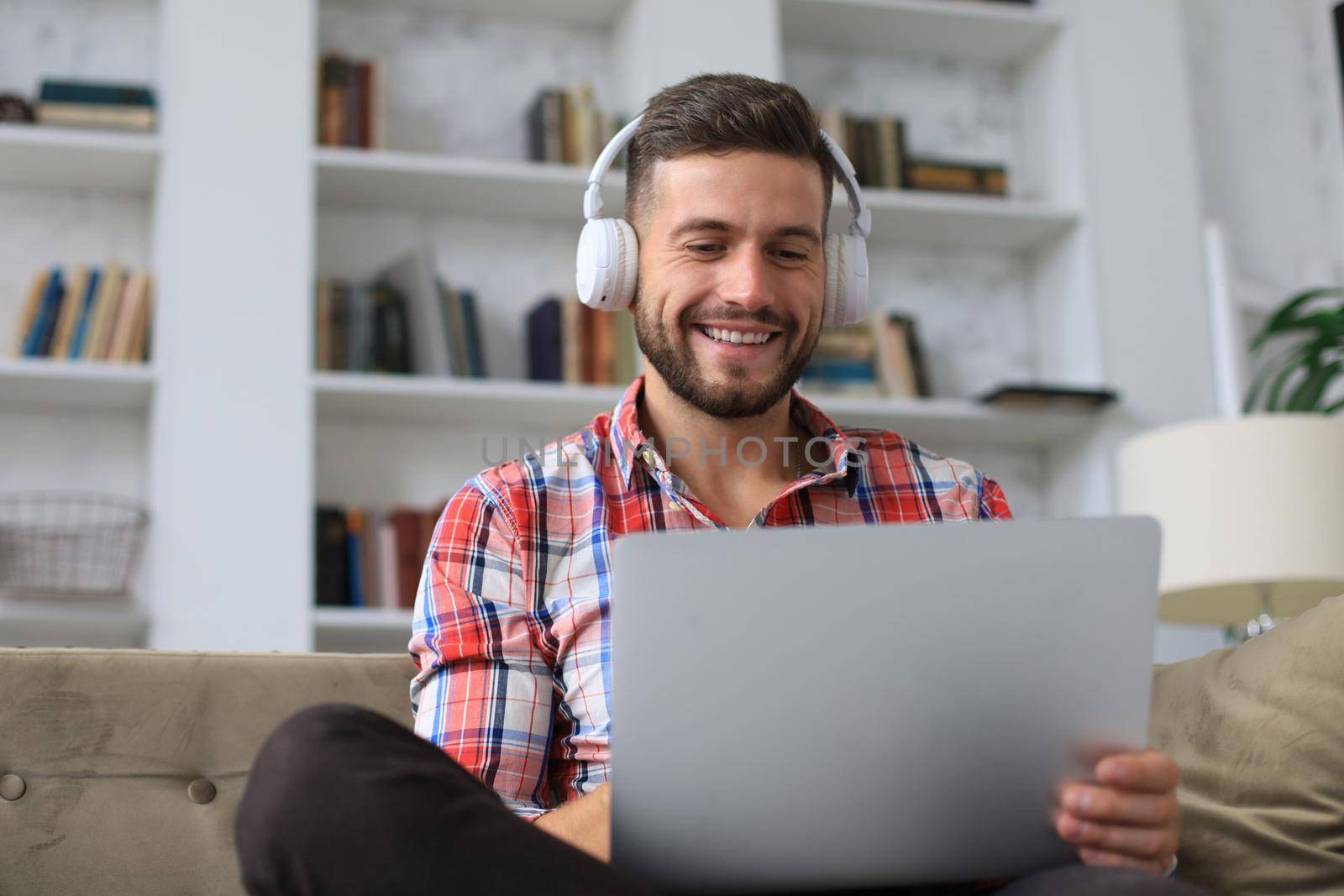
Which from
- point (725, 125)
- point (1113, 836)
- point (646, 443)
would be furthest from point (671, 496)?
point (1113, 836)

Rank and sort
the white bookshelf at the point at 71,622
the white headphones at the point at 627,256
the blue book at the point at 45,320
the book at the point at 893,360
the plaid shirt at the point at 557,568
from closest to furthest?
1. the plaid shirt at the point at 557,568
2. the white headphones at the point at 627,256
3. the white bookshelf at the point at 71,622
4. the blue book at the point at 45,320
5. the book at the point at 893,360

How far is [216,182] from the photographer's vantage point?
2936 millimetres

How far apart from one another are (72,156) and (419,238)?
71 cm

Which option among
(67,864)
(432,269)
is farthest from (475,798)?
(432,269)

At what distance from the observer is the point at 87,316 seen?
291cm

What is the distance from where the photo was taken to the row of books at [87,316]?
2879 mm

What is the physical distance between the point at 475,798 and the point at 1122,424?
270 centimetres

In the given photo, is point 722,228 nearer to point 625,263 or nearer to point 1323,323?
point 625,263

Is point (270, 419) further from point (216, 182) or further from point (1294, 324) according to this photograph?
point (1294, 324)

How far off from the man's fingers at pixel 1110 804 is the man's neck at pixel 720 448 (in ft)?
2.15

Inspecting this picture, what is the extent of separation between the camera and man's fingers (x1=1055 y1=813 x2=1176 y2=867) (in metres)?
0.98

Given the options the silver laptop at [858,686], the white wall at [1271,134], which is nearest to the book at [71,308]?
the silver laptop at [858,686]

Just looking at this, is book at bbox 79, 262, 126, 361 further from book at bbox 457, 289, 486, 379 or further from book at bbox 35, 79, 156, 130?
book at bbox 457, 289, 486, 379

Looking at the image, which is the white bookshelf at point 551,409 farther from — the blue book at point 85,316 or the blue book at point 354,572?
the blue book at point 85,316
